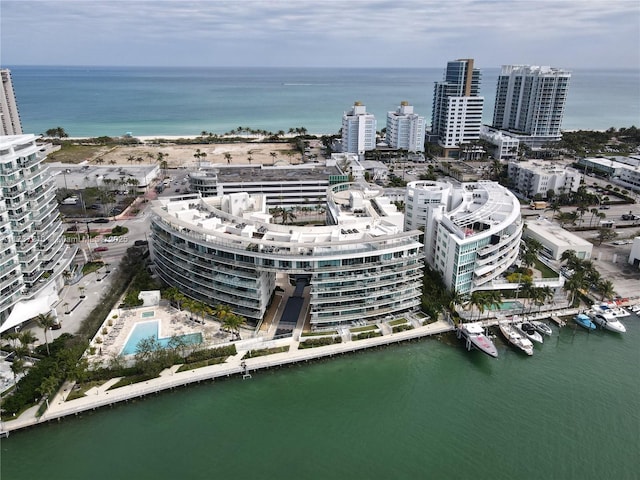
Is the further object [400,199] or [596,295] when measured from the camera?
[400,199]

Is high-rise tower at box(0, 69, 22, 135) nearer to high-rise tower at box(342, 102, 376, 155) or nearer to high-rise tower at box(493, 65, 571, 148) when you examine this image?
high-rise tower at box(342, 102, 376, 155)

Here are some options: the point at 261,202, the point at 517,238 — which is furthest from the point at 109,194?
the point at 517,238

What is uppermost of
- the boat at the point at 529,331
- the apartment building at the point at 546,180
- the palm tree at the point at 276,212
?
the apartment building at the point at 546,180

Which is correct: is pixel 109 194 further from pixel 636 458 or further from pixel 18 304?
pixel 636 458

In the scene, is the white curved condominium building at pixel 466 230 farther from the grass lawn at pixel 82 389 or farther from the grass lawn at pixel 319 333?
the grass lawn at pixel 82 389

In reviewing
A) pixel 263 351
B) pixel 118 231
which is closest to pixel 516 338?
pixel 263 351

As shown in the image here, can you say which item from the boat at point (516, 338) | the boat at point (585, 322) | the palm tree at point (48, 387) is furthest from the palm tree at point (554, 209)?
the palm tree at point (48, 387)
